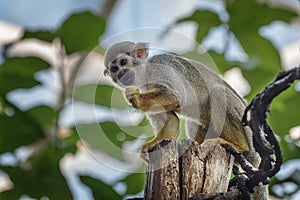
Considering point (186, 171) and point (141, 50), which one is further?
point (141, 50)

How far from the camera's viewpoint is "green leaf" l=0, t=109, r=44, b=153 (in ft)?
3.95

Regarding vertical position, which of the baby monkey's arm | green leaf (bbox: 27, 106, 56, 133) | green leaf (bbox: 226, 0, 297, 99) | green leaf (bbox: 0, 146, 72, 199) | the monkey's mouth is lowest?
the baby monkey's arm

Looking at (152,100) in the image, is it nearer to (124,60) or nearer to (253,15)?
(124,60)

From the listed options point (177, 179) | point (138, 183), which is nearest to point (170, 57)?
point (177, 179)

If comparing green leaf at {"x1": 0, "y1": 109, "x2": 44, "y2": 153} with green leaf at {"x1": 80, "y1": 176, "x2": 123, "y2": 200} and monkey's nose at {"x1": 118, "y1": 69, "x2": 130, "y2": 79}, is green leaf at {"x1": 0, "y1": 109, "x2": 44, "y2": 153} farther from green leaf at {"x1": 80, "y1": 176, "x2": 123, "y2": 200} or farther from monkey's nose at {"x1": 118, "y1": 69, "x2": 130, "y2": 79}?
monkey's nose at {"x1": 118, "y1": 69, "x2": 130, "y2": 79}

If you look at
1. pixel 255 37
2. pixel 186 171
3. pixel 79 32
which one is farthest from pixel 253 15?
pixel 186 171

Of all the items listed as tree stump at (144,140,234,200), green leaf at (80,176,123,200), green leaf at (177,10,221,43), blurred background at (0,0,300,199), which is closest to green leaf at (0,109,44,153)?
blurred background at (0,0,300,199)

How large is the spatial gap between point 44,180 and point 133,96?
22.0 inches

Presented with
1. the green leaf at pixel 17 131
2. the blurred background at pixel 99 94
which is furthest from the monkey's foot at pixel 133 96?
the green leaf at pixel 17 131

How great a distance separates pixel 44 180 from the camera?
1195 mm

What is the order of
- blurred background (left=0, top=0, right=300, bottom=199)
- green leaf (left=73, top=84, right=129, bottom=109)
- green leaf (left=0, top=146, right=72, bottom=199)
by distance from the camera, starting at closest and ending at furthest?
green leaf (left=73, top=84, right=129, bottom=109) < blurred background (left=0, top=0, right=300, bottom=199) < green leaf (left=0, top=146, right=72, bottom=199)

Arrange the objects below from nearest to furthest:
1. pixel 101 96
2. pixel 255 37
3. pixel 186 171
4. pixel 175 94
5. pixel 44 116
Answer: pixel 186 171, pixel 175 94, pixel 101 96, pixel 255 37, pixel 44 116

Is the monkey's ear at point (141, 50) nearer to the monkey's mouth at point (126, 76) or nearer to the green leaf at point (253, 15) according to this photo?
the monkey's mouth at point (126, 76)

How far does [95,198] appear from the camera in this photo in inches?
45.4
